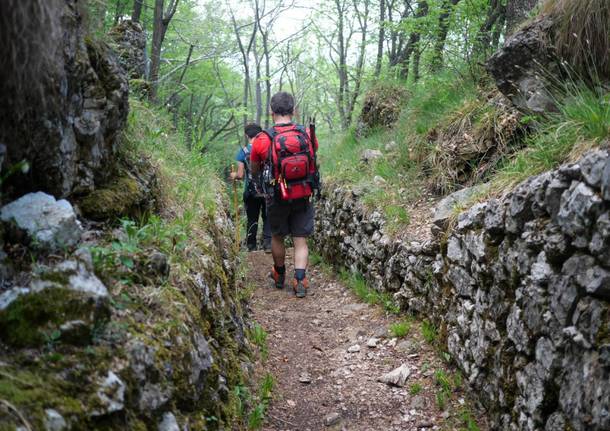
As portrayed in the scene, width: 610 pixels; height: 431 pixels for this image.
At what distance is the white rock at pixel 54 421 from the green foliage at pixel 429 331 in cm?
350

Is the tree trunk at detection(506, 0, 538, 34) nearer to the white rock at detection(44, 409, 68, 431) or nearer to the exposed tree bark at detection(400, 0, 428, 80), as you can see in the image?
the exposed tree bark at detection(400, 0, 428, 80)

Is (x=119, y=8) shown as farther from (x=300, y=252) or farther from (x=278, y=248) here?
(x=300, y=252)

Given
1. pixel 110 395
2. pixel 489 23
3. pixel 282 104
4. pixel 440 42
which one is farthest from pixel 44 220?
pixel 440 42

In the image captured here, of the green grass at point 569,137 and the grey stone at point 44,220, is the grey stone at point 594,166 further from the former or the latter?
the grey stone at point 44,220

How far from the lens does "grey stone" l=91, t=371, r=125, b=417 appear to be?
5.75 feet

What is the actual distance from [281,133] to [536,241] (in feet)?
11.4

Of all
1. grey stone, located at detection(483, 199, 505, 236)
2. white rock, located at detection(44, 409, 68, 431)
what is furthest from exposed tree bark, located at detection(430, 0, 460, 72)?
white rock, located at detection(44, 409, 68, 431)

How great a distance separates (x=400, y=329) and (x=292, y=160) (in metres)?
2.35

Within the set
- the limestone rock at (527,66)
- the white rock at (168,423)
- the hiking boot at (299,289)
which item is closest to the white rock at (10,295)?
the white rock at (168,423)

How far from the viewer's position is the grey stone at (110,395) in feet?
5.75

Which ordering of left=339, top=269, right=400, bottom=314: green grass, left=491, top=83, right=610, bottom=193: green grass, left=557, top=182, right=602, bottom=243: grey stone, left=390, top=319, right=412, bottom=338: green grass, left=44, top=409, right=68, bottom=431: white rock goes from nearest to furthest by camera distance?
left=44, top=409, right=68, bottom=431: white rock → left=557, top=182, right=602, bottom=243: grey stone → left=491, top=83, right=610, bottom=193: green grass → left=390, top=319, right=412, bottom=338: green grass → left=339, top=269, right=400, bottom=314: green grass

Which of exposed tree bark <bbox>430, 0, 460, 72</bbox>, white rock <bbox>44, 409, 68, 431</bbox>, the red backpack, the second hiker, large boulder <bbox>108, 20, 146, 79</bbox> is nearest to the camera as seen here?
white rock <bbox>44, 409, 68, 431</bbox>

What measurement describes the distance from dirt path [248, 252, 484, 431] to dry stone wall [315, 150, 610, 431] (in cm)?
36

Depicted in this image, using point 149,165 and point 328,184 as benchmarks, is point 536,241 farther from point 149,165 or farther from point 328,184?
point 328,184
